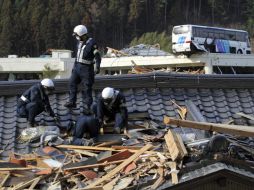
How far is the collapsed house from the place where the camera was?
555 cm

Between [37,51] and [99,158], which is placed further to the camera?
[37,51]

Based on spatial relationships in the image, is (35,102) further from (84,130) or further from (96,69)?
(96,69)

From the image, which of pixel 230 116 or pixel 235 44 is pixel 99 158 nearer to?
pixel 230 116

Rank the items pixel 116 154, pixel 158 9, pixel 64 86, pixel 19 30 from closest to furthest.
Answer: pixel 116 154 < pixel 64 86 < pixel 19 30 < pixel 158 9

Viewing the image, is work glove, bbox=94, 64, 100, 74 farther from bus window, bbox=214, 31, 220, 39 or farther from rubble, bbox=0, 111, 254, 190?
bus window, bbox=214, 31, 220, 39

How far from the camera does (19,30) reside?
79.8 m

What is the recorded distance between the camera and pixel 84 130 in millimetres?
8352

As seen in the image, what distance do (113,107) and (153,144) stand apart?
1808 millimetres

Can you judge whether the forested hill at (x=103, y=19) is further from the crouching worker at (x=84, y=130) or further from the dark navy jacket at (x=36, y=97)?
the crouching worker at (x=84, y=130)

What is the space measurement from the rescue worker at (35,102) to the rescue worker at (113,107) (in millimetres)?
791

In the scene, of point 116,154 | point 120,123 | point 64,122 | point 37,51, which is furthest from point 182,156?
point 37,51

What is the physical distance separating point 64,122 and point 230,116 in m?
2.90

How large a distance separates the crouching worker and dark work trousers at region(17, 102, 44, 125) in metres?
0.77

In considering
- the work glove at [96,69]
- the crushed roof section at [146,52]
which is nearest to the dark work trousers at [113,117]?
the work glove at [96,69]
